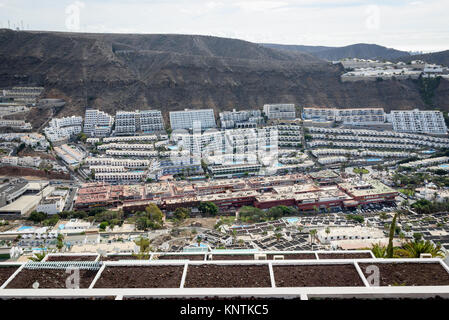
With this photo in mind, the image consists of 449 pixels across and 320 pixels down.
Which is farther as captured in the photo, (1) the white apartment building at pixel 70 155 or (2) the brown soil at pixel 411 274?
(1) the white apartment building at pixel 70 155

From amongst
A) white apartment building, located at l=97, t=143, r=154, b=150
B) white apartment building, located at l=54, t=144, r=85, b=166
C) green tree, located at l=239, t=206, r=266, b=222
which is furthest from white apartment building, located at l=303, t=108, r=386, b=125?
white apartment building, located at l=54, t=144, r=85, b=166

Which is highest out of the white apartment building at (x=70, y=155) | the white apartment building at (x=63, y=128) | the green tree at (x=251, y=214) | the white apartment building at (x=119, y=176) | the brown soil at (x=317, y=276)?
the white apartment building at (x=63, y=128)

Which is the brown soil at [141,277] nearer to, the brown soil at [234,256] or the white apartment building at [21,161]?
the brown soil at [234,256]

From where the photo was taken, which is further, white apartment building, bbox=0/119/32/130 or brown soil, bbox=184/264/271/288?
white apartment building, bbox=0/119/32/130

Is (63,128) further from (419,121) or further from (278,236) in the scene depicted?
(419,121)

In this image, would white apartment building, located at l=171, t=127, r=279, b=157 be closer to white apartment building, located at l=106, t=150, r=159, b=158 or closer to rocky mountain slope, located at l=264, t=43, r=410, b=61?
white apartment building, located at l=106, t=150, r=159, b=158

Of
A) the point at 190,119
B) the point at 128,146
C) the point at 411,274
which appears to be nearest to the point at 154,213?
the point at 128,146

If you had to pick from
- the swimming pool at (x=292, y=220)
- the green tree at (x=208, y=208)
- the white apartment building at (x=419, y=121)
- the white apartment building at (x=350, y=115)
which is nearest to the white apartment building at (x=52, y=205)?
the green tree at (x=208, y=208)
